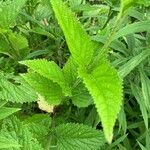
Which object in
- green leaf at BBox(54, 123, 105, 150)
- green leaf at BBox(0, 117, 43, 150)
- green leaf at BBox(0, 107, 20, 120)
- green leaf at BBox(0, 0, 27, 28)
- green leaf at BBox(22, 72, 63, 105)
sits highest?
Result: green leaf at BBox(0, 0, 27, 28)

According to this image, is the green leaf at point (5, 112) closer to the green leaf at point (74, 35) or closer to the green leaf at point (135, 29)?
the green leaf at point (74, 35)

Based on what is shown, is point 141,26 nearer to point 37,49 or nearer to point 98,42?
point 98,42

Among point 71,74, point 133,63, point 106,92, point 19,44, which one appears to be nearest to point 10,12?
point 19,44

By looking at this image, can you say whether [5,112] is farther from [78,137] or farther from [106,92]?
[106,92]

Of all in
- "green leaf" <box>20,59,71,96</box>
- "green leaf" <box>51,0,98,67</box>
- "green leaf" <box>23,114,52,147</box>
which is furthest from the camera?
"green leaf" <box>23,114,52,147</box>

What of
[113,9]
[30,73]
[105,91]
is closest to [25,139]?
[30,73]

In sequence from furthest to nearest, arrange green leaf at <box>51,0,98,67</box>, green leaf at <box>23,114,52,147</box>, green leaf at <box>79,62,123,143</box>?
green leaf at <box>23,114,52,147</box> < green leaf at <box>51,0,98,67</box> < green leaf at <box>79,62,123,143</box>

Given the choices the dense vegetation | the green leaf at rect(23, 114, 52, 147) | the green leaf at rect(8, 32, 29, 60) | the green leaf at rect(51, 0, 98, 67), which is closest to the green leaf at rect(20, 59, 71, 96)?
the dense vegetation

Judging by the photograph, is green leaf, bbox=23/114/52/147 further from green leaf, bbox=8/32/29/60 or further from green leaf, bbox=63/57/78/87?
green leaf, bbox=8/32/29/60
